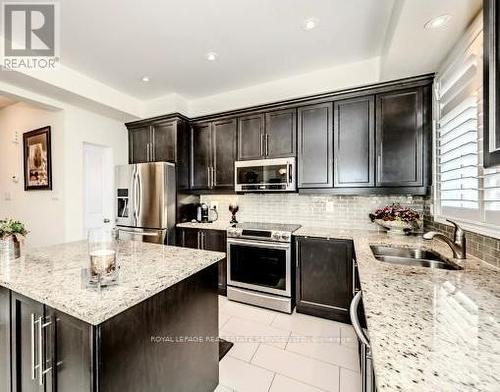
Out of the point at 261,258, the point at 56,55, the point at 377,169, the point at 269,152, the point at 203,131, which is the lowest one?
the point at 261,258

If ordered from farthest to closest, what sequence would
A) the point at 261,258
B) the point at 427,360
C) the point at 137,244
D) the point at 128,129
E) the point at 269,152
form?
the point at 128,129
the point at 269,152
the point at 261,258
the point at 137,244
the point at 427,360

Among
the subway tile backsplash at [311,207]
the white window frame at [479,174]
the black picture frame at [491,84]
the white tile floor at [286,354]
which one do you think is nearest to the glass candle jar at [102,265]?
the white tile floor at [286,354]

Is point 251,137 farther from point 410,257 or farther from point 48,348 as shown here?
point 48,348

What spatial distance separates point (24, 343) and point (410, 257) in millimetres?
2555

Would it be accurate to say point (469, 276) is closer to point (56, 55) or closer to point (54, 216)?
point (56, 55)

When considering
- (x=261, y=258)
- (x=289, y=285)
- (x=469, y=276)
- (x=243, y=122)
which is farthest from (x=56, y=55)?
(x=469, y=276)

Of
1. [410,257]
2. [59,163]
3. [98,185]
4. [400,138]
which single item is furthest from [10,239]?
[400,138]

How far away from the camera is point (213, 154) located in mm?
3486

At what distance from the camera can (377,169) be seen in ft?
8.43

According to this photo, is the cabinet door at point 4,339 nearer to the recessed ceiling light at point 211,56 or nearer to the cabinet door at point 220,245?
the cabinet door at point 220,245

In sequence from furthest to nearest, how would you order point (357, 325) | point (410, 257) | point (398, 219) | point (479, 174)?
point (398, 219)
point (410, 257)
point (479, 174)
point (357, 325)

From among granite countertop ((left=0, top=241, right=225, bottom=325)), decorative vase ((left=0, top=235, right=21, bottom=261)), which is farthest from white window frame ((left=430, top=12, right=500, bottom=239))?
decorative vase ((left=0, top=235, right=21, bottom=261))

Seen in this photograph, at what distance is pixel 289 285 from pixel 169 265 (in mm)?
1681

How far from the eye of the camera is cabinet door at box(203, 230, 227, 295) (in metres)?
3.12
